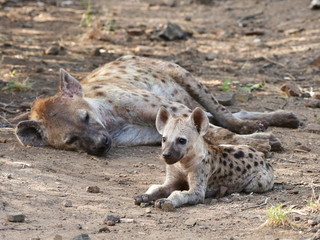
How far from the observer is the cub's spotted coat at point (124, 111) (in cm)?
531

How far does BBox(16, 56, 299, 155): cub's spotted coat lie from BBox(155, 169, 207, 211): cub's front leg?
109 centimetres

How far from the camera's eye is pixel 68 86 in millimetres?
5570

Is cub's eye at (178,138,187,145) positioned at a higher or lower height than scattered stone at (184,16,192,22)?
higher

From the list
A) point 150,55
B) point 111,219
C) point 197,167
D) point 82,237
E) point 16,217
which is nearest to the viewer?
point 82,237

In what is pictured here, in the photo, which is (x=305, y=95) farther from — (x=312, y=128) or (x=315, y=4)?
(x=315, y=4)

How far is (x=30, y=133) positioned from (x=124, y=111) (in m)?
0.75

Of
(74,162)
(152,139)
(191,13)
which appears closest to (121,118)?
(152,139)

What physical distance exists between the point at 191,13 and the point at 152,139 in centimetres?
561

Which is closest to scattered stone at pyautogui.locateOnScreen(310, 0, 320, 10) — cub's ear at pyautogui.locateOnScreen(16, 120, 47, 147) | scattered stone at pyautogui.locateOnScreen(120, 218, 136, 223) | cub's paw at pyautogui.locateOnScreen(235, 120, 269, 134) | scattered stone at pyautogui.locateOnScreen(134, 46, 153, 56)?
scattered stone at pyautogui.locateOnScreen(134, 46, 153, 56)

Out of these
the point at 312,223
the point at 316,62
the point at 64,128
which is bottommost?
the point at 316,62

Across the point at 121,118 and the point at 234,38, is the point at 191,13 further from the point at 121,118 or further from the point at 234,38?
the point at 121,118

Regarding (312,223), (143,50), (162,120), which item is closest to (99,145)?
(162,120)

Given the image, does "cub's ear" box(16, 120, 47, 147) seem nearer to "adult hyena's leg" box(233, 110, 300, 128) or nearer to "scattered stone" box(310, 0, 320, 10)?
"adult hyena's leg" box(233, 110, 300, 128)

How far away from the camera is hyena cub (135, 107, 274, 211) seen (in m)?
4.10
